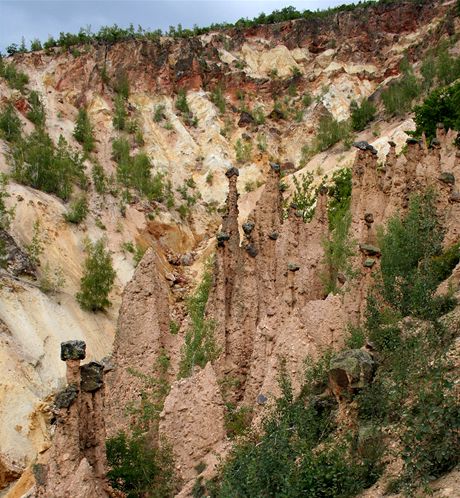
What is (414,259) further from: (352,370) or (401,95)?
(401,95)

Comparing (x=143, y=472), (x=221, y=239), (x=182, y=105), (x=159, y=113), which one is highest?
(x=182, y=105)

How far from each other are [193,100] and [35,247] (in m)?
22.8

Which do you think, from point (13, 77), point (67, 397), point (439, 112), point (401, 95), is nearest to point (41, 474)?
point (67, 397)

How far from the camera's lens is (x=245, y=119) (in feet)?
154

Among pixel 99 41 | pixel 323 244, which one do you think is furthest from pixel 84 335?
pixel 99 41

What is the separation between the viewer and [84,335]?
2616cm

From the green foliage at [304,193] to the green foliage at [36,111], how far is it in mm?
15180

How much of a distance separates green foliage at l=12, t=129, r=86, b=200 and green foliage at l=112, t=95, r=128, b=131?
25.4 ft

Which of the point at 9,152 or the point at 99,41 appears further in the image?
the point at 99,41

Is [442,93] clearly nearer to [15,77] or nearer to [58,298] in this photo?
[58,298]

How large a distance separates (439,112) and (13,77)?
26.7m

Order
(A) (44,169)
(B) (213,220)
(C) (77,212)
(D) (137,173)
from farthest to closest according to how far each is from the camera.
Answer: (B) (213,220)
(D) (137,173)
(A) (44,169)
(C) (77,212)

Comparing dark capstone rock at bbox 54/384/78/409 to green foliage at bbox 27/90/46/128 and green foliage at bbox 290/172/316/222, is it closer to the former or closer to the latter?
green foliage at bbox 290/172/316/222

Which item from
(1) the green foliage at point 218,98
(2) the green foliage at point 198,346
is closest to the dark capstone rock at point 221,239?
(2) the green foliage at point 198,346
